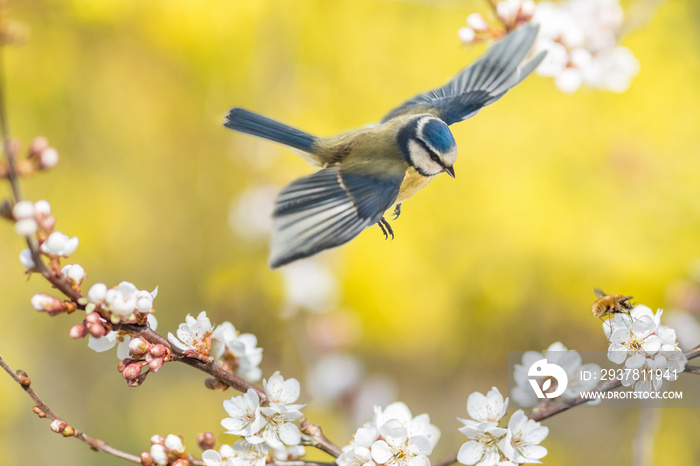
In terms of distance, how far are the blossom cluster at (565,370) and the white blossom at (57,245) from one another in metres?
0.61

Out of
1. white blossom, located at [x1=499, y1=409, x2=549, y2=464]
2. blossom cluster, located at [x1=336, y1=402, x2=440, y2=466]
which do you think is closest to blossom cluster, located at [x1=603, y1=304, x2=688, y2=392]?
white blossom, located at [x1=499, y1=409, x2=549, y2=464]

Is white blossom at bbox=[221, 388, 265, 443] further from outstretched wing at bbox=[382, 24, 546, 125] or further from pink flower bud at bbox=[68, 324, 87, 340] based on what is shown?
outstretched wing at bbox=[382, 24, 546, 125]

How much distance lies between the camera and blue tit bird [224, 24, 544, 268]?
60 cm

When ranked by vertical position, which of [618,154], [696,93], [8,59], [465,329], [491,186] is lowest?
[465,329]

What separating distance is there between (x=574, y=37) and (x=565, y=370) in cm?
61

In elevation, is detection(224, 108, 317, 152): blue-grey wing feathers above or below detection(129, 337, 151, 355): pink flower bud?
above

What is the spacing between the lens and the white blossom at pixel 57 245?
629 mm

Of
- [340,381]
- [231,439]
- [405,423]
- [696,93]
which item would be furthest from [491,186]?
[405,423]

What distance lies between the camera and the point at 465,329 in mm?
2803

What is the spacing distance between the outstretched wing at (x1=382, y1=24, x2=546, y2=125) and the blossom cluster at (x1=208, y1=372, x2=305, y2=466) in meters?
0.40

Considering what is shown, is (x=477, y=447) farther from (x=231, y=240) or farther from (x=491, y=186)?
(x=231, y=240)

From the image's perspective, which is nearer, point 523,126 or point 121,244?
point 523,126

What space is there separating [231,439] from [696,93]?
2461 mm

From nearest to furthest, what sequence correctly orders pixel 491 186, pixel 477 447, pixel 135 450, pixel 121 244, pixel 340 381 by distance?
pixel 477 447 < pixel 340 381 < pixel 135 450 < pixel 491 186 < pixel 121 244
